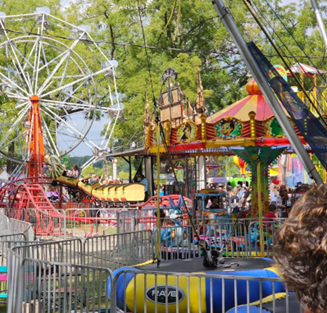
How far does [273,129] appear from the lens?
41.2ft

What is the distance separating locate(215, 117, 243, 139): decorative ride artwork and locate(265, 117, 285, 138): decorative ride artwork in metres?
0.65

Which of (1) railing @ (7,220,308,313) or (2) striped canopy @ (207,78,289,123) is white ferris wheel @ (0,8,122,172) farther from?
(1) railing @ (7,220,308,313)

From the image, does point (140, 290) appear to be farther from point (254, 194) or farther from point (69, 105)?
point (69, 105)

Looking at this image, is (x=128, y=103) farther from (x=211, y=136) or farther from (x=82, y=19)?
(x=211, y=136)

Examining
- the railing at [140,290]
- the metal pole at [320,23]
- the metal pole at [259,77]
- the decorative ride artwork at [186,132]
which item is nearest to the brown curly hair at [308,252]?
the railing at [140,290]

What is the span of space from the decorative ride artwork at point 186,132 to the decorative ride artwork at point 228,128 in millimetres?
814

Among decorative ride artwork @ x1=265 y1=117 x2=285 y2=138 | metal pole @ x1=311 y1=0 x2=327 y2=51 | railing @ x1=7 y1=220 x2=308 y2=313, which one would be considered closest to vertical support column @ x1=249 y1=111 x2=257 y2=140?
decorative ride artwork @ x1=265 y1=117 x2=285 y2=138

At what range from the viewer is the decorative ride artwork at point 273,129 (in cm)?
1250

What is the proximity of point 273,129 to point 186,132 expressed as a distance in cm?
258

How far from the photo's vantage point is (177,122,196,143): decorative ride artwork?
13.9 m

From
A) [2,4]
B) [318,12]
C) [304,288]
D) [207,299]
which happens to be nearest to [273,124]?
[318,12]

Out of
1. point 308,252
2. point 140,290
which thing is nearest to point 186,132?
point 140,290

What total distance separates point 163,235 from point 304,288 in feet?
29.1

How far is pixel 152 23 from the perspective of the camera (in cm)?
3108
